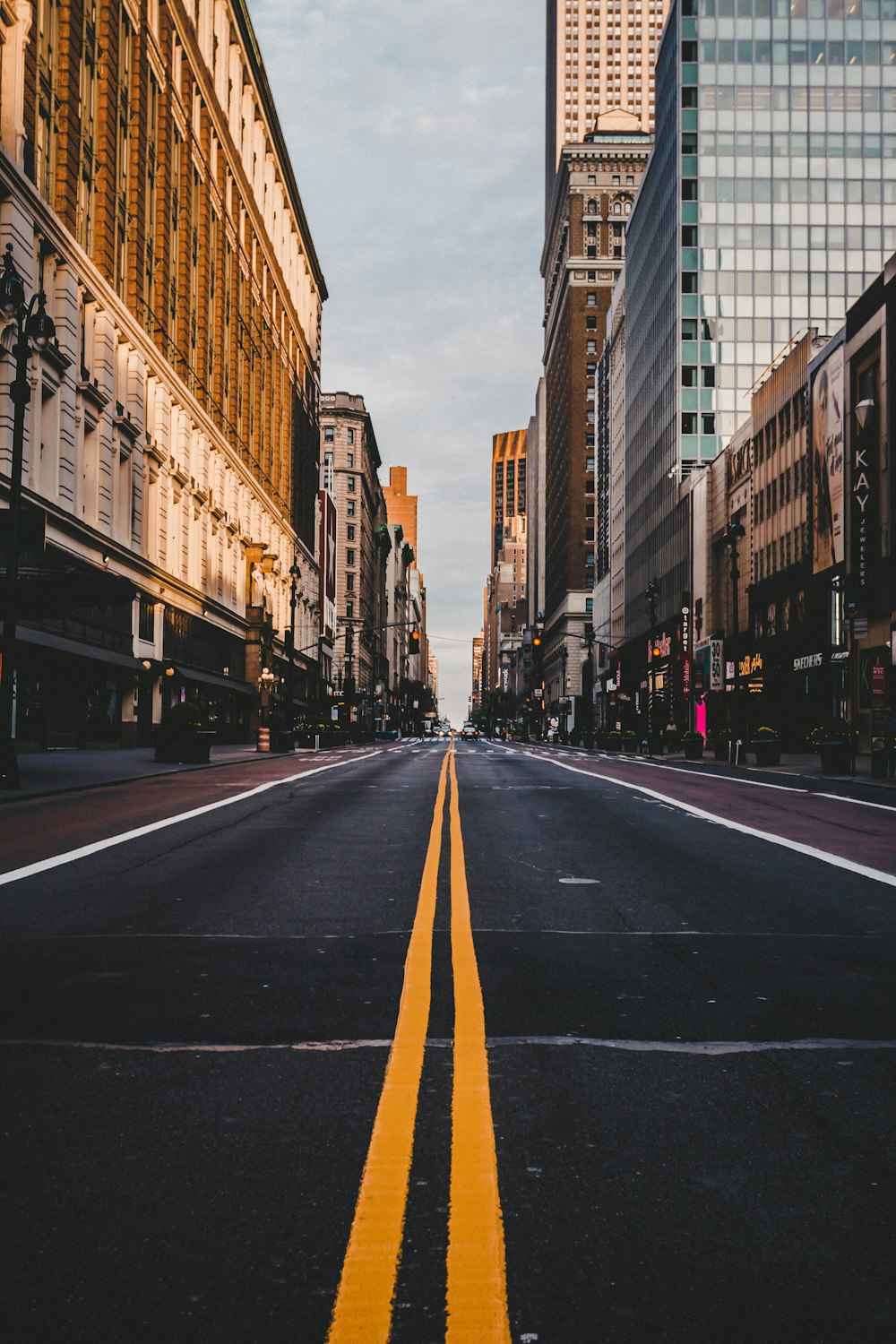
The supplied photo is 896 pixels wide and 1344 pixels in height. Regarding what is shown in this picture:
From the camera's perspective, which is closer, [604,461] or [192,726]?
[192,726]

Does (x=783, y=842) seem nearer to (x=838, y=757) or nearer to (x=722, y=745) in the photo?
(x=838, y=757)

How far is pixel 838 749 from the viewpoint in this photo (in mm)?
30469

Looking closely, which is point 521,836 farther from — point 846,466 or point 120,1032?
point 846,466

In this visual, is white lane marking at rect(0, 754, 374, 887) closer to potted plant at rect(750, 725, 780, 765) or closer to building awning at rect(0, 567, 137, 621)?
building awning at rect(0, 567, 137, 621)

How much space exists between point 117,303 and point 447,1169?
4932 cm

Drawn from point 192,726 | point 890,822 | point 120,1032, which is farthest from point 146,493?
point 120,1032

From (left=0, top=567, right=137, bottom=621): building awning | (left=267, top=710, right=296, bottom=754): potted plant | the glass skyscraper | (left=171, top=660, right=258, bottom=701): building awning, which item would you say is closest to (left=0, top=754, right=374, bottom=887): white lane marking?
(left=0, top=567, right=137, bottom=621): building awning

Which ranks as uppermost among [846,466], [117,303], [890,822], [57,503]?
[117,303]

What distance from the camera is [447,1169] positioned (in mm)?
3588

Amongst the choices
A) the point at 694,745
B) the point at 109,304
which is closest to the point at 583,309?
the point at 109,304

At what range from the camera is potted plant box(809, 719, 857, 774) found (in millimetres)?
30438

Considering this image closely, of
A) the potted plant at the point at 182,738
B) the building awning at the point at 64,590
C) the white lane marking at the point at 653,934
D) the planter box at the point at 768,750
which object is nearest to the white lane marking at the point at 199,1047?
the white lane marking at the point at 653,934

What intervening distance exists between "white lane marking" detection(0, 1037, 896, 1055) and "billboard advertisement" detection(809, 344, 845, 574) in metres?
46.0

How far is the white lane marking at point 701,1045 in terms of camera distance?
489 cm
